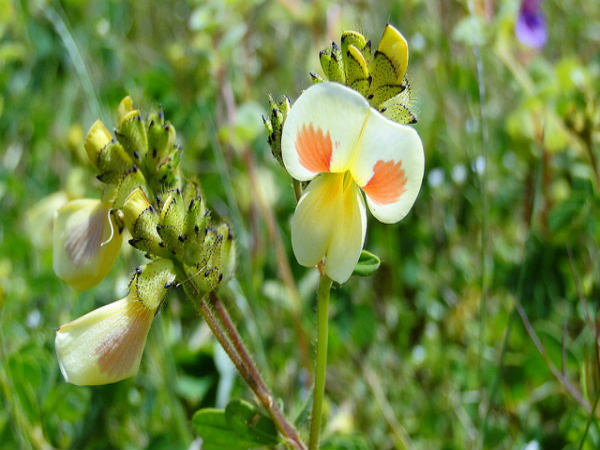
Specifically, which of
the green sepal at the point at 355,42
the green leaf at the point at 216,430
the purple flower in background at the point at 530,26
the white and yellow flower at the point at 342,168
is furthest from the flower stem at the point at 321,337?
the purple flower in background at the point at 530,26

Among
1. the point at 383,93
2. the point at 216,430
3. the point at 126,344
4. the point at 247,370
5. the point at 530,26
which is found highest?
the point at 383,93

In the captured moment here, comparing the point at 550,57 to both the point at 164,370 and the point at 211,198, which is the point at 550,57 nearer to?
the point at 211,198

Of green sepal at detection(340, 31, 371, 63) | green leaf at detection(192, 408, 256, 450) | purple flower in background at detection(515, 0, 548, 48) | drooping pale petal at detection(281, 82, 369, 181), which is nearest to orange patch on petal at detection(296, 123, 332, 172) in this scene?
drooping pale petal at detection(281, 82, 369, 181)

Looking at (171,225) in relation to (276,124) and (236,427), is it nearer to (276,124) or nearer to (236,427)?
(276,124)

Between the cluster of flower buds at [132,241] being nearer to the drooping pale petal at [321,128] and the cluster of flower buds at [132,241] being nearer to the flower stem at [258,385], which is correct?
the flower stem at [258,385]

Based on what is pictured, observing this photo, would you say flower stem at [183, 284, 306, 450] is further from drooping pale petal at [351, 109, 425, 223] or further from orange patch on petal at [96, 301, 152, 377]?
drooping pale petal at [351, 109, 425, 223]

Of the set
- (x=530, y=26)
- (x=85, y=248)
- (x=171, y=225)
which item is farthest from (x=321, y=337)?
(x=530, y=26)

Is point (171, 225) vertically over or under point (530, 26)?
over
